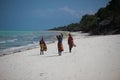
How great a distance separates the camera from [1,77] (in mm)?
6223

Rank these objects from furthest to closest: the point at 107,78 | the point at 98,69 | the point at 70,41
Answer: the point at 70,41 → the point at 98,69 → the point at 107,78

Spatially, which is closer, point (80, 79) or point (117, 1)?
point (80, 79)

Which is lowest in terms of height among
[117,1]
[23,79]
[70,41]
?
[23,79]

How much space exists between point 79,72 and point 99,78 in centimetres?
100

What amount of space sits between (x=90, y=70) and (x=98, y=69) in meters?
Result: 0.29

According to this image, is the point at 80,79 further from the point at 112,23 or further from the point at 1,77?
the point at 112,23

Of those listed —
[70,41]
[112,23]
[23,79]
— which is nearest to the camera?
[23,79]

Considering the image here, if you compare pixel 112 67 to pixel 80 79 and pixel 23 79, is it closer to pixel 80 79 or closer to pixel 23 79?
pixel 80 79

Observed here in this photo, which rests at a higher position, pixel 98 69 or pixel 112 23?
pixel 112 23

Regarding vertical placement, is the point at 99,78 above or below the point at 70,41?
below

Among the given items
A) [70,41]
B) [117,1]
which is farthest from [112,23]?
[70,41]

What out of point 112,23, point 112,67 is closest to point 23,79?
point 112,67

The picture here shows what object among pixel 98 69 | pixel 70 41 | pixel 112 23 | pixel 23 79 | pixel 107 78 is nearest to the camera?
pixel 107 78

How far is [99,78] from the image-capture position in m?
5.36
